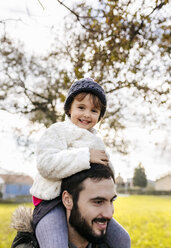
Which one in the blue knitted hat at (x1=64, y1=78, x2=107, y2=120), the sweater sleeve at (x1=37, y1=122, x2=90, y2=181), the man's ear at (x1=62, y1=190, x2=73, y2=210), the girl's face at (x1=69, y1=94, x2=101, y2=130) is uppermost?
the blue knitted hat at (x1=64, y1=78, x2=107, y2=120)

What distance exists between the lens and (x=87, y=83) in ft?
8.32

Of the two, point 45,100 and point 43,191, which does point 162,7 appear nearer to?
point 43,191

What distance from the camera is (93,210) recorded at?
200cm

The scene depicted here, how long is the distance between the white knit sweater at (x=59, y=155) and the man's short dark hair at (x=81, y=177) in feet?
0.22

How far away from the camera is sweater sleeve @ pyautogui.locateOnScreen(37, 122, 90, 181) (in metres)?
2.08

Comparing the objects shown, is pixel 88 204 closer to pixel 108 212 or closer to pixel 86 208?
pixel 86 208

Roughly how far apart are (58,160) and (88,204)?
1.33 ft

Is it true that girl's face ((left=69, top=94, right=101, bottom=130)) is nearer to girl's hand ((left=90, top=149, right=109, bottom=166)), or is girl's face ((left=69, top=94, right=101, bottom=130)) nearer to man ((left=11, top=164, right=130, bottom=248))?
girl's hand ((left=90, top=149, right=109, bottom=166))

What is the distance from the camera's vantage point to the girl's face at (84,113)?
2.51 meters

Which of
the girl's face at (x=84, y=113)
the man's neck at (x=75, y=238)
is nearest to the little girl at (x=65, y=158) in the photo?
the girl's face at (x=84, y=113)

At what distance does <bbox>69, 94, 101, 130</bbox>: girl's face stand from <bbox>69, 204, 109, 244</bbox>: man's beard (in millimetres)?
793

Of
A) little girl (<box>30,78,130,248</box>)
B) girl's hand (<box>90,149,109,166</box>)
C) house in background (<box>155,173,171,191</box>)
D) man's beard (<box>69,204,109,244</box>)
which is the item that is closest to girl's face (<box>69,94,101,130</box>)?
little girl (<box>30,78,130,248</box>)

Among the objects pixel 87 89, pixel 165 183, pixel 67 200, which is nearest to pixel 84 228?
pixel 67 200

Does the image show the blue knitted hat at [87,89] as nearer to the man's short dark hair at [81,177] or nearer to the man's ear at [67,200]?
the man's short dark hair at [81,177]
